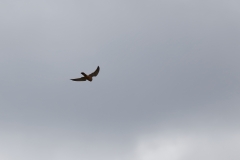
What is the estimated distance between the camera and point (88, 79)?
130 metres
